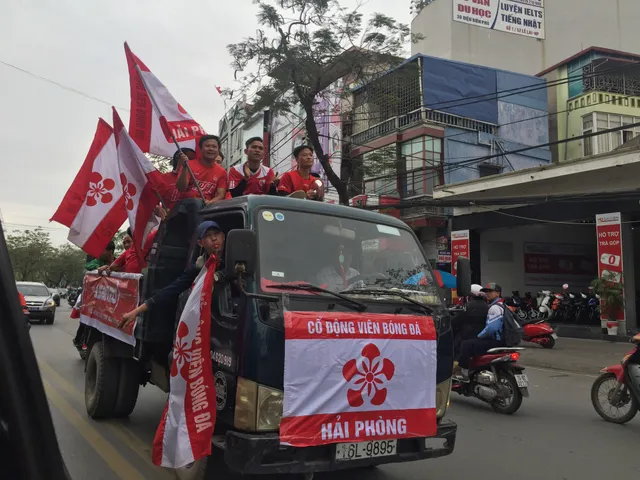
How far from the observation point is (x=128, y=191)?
5.26m

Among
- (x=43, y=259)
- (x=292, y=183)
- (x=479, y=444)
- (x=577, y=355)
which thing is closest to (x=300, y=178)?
(x=292, y=183)

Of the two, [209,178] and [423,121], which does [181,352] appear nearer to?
[209,178]

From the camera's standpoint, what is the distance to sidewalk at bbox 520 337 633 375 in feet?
36.6

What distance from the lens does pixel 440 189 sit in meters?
20.3

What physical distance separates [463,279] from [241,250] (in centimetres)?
218

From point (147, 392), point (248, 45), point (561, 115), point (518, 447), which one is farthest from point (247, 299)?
point (561, 115)

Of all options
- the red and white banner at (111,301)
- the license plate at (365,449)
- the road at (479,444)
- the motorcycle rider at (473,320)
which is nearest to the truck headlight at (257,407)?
the license plate at (365,449)

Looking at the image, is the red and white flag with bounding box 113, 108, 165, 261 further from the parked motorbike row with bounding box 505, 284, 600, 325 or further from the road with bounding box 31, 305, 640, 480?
the parked motorbike row with bounding box 505, 284, 600, 325

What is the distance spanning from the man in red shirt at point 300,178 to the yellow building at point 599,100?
20.6 m

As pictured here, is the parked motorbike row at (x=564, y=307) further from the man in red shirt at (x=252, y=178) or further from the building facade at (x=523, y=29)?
the building facade at (x=523, y=29)

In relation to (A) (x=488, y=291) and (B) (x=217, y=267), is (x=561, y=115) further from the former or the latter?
(B) (x=217, y=267)

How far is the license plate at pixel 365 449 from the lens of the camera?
3.21 metres

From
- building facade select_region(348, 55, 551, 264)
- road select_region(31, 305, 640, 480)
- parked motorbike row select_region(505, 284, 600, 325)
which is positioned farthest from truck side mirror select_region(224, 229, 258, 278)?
building facade select_region(348, 55, 551, 264)

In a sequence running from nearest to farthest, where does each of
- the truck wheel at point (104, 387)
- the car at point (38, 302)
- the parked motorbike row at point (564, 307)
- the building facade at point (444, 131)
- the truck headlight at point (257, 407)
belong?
the truck headlight at point (257, 407) < the truck wheel at point (104, 387) < the parked motorbike row at point (564, 307) < the car at point (38, 302) < the building facade at point (444, 131)
